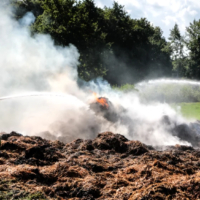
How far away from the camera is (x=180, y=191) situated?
6277 mm

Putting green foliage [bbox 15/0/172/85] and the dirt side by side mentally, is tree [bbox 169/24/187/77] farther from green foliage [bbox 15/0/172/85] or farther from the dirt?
the dirt

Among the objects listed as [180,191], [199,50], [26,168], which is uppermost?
[199,50]

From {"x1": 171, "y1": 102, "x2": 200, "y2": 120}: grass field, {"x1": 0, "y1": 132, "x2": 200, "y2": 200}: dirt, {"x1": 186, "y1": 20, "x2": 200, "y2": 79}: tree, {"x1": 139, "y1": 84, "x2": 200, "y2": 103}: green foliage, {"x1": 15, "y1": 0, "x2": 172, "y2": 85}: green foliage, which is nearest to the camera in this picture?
{"x1": 0, "y1": 132, "x2": 200, "y2": 200}: dirt

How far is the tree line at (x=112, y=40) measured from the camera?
31438 mm

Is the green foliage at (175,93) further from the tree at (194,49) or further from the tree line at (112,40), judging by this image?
the tree at (194,49)

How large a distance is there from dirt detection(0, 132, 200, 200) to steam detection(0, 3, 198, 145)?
4283 millimetres

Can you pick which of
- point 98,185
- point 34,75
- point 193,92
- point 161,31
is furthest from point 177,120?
point 161,31

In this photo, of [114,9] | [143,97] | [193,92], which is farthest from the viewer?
[114,9]

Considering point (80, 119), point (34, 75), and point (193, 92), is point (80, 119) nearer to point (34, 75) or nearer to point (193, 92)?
point (34, 75)

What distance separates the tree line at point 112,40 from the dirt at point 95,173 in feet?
66.2

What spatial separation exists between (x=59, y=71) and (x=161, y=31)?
5744cm

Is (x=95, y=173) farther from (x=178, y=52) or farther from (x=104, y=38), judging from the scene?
(x=178, y=52)

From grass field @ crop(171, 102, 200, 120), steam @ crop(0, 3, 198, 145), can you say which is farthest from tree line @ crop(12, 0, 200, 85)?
grass field @ crop(171, 102, 200, 120)

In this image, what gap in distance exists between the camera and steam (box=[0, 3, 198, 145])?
55.0ft
